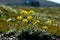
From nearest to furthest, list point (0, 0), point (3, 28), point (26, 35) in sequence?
point (26, 35)
point (3, 28)
point (0, 0)

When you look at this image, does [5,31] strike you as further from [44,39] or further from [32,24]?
[44,39]

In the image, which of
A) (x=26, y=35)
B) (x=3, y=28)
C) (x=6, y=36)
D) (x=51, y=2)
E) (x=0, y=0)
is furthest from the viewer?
(x=51, y=2)

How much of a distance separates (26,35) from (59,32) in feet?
8.80

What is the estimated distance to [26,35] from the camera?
436 inches

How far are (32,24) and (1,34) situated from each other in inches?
57.0

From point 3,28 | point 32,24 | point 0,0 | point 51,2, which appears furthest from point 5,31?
point 51,2

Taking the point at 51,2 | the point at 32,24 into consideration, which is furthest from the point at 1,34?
the point at 51,2

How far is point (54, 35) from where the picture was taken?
12.7m

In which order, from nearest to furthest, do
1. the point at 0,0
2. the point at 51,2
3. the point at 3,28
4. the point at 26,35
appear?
the point at 26,35 < the point at 3,28 < the point at 0,0 < the point at 51,2

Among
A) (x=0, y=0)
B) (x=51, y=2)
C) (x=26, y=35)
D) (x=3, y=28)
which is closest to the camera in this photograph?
(x=26, y=35)

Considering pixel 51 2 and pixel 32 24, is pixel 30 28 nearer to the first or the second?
pixel 32 24

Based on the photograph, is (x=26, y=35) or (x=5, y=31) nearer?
(x=26, y=35)

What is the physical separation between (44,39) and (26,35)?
78 centimetres

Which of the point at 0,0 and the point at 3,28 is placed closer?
the point at 3,28
